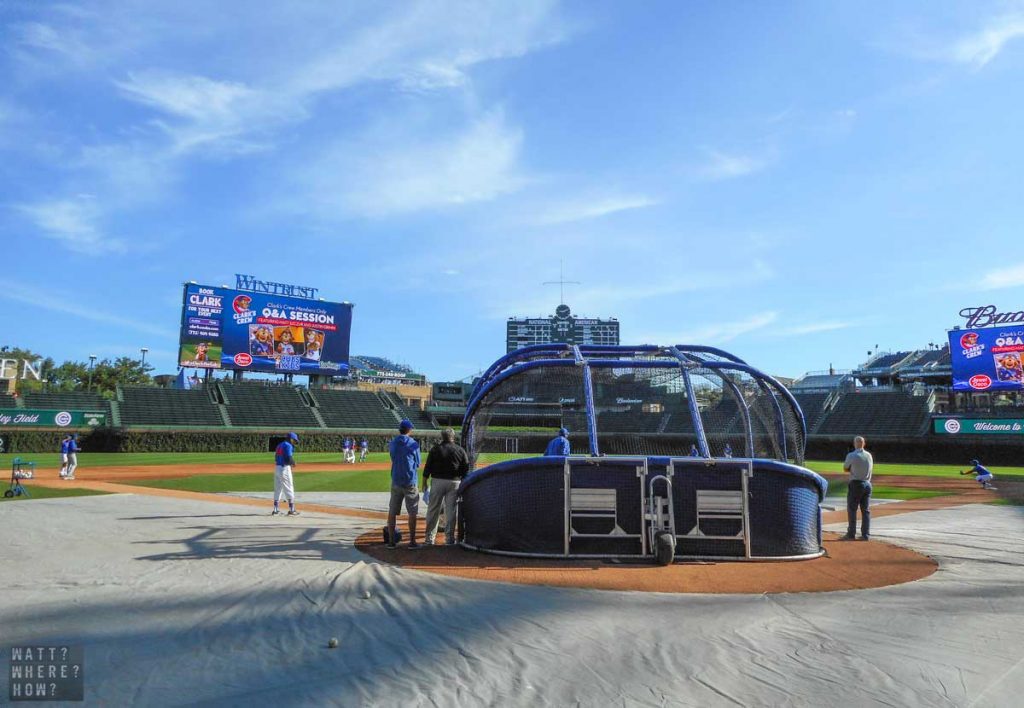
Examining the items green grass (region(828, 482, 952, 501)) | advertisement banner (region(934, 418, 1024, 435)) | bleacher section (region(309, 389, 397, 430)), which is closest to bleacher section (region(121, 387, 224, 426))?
bleacher section (region(309, 389, 397, 430))

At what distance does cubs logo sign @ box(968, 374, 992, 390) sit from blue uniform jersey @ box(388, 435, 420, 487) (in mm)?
45964

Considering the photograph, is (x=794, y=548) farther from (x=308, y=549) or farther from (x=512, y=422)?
(x=512, y=422)

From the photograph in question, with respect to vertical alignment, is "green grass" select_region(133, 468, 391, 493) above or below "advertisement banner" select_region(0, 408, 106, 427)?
below

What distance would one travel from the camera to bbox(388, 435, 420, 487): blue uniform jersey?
909 centimetres

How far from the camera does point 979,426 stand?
124 ft

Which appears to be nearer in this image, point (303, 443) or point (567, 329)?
point (303, 443)

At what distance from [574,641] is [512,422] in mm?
12074

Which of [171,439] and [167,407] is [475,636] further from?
[167,407]

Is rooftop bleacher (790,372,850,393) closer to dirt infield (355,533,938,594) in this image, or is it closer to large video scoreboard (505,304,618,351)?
large video scoreboard (505,304,618,351)

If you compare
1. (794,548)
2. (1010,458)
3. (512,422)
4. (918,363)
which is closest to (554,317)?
(918,363)

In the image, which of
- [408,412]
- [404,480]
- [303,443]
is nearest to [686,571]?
[404,480]

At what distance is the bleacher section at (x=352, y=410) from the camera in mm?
50875

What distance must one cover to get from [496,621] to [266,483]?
17.2 meters

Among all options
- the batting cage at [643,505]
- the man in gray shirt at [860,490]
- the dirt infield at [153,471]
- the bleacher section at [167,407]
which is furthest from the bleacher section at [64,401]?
the man in gray shirt at [860,490]
